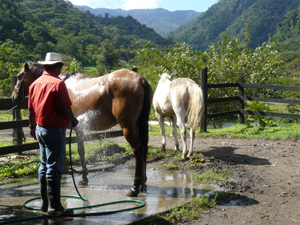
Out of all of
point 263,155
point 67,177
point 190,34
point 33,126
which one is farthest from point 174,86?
point 190,34

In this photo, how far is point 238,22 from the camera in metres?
111

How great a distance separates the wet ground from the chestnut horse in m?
0.29

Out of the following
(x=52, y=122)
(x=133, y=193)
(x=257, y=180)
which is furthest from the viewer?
(x=257, y=180)

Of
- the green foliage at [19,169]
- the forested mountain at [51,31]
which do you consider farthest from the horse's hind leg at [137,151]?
the forested mountain at [51,31]

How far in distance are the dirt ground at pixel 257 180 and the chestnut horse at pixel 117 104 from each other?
1.44 meters

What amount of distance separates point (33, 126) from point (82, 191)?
1.34 meters

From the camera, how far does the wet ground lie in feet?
11.6

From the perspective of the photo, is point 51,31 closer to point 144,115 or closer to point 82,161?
point 82,161

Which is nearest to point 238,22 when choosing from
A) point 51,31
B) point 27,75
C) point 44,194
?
point 51,31

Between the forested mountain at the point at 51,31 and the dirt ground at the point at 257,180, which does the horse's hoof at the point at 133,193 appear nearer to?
the dirt ground at the point at 257,180

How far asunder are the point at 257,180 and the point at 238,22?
116094mm

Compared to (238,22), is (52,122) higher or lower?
lower

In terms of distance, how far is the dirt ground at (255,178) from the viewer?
3.72 metres

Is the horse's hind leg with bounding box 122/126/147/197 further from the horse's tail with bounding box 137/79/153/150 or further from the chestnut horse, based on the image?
the horse's tail with bounding box 137/79/153/150
